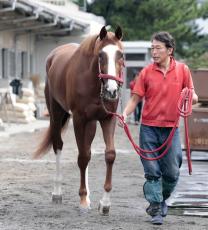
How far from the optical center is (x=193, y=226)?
7742 mm

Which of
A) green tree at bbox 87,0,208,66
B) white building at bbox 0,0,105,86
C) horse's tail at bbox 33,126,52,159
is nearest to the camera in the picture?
horse's tail at bbox 33,126,52,159

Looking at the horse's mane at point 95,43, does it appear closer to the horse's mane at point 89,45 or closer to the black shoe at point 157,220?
the horse's mane at point 89,45

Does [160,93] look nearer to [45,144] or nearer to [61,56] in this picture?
[61,56]

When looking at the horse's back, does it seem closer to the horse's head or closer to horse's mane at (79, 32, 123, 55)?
horse's mane at (79, 32, 123, 55)

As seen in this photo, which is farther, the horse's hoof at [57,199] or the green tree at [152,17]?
the green tree at [152,17]

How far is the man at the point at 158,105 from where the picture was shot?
7.81 meters

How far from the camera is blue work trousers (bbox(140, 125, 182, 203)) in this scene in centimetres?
785

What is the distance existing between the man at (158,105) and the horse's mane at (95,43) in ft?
2.05

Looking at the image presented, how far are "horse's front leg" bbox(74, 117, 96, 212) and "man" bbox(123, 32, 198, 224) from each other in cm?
104

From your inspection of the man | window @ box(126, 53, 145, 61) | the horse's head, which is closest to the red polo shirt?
the man

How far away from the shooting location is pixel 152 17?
46531 mm

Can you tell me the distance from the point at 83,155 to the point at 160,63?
1655mm

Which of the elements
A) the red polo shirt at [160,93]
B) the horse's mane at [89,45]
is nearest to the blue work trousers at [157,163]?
the red polo shirt at [160,93]

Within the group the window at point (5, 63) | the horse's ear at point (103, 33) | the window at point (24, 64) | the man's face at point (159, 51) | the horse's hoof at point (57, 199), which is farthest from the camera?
the window at point (24, 64)
